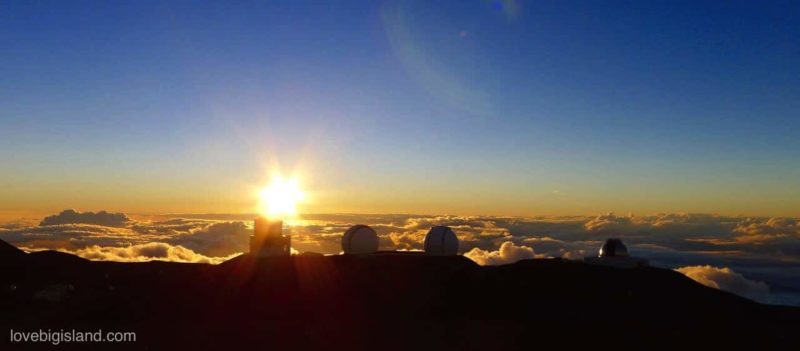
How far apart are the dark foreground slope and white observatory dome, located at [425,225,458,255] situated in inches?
45.2

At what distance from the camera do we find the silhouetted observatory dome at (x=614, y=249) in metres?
66.6

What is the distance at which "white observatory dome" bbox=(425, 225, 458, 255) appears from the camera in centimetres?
5859

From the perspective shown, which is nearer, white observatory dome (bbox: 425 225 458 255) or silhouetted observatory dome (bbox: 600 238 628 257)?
white observatory dome (bbox: 425 225 458 255)

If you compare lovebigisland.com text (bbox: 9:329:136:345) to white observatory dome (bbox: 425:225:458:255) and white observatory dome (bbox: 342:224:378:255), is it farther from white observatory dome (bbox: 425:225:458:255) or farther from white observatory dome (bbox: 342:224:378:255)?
white observatory dome (bbox: 425:225:458:255)

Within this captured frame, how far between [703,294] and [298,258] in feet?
128

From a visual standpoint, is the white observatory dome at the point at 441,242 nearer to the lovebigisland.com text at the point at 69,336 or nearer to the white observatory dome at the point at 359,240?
the white observatory dome at the point at 359,240

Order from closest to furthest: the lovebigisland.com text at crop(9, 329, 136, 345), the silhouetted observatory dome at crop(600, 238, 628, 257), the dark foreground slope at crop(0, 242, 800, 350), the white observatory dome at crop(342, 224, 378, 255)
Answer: the lovebigisland.com text at crop(9, 329, 136, 345) < the dark foreground slope at crop(0, 242, 800, 350) < the white observatory dome at crop(342, 224, 378, 255) < the silhouetted observatory dome at crop(600, 238, 628, 257)

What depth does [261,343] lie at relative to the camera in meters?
40.4

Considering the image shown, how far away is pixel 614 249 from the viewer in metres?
66.7

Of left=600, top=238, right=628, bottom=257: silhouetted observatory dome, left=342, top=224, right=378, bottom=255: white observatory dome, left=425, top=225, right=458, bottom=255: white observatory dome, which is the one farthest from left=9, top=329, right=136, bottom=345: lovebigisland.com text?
left=600, top=238, right=628, bottom=257: silhouetted observatory dome

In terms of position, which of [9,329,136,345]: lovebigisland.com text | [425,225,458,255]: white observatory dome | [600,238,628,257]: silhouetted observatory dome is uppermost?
[425,225,458,255]: white observatory dome

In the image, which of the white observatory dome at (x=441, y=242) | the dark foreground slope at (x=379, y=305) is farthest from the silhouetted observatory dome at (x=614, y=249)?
the white observatory dome at (x=441, y=242)

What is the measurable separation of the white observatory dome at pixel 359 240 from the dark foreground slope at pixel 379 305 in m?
2.08

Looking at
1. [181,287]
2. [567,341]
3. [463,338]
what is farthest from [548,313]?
[181,287]
